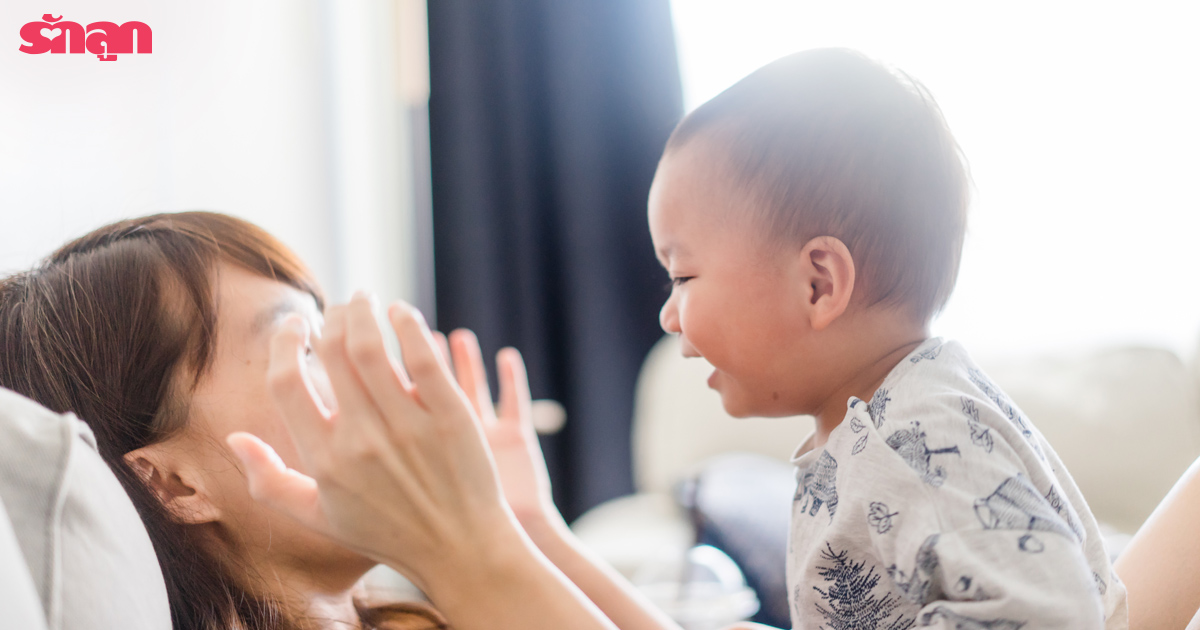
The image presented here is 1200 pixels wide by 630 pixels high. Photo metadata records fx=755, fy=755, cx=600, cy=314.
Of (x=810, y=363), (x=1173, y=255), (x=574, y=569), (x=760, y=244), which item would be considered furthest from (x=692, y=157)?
(x=1173, y=255)

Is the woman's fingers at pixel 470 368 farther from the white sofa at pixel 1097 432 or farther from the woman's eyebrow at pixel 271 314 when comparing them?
the white sofa at pixel 1097 432

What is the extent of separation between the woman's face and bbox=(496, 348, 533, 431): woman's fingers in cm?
23

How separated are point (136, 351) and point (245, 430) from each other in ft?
0.43

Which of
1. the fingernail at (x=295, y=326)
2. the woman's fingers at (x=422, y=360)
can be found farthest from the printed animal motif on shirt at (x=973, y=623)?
the fingernail at (x=295, y=326)

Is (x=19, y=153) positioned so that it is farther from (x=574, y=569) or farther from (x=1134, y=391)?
(x=1134, y=391)

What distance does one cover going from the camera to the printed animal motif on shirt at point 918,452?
0.55 m

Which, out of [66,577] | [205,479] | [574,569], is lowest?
[574,569]

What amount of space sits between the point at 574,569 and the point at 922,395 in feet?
1.30

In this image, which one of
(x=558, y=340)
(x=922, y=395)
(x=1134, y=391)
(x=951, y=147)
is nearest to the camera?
(x=922, y=395)

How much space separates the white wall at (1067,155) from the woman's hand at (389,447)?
1795 mm

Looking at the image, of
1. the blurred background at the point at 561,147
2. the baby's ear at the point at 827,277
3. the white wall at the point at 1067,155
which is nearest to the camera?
the baby's ear at the point at 827,277

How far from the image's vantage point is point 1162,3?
6.48 ft

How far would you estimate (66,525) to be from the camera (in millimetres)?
426

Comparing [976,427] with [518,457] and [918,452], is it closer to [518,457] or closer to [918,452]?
[918,452]
